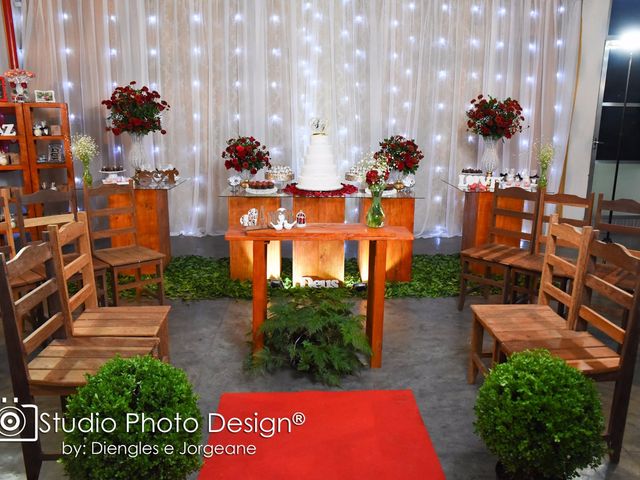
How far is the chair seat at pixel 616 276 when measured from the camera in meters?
3.52

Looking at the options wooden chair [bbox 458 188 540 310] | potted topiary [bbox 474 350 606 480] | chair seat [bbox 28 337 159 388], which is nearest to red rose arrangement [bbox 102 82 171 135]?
chair seat [bbox 28 337 159 388]

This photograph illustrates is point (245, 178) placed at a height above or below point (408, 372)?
above

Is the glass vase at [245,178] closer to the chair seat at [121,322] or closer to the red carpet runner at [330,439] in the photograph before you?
the chair seat at [121,322]

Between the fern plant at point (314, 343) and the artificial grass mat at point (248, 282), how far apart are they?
1.11m

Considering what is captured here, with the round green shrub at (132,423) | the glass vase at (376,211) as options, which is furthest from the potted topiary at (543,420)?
the glass vase at (376,211)

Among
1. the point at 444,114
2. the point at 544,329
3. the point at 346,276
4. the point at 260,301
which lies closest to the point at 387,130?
the point at 444,114

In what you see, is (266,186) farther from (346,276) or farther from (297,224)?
(297,224)

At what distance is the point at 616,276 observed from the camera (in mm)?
3641

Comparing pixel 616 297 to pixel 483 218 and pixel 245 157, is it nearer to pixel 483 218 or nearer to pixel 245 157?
pixel 483 218

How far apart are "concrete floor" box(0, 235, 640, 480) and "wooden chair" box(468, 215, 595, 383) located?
30 cm

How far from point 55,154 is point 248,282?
2.56 m

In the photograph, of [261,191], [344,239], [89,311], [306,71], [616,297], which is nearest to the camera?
[616,297]

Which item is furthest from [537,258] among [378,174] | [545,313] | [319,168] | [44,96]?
[44,96]

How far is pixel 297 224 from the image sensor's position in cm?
344
